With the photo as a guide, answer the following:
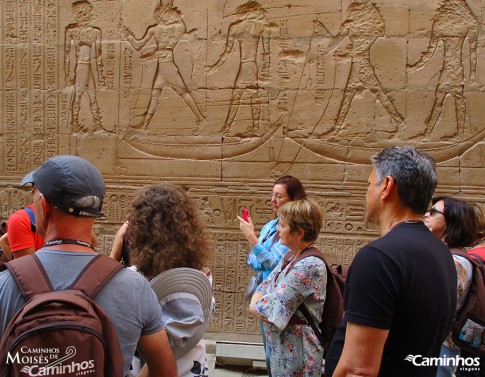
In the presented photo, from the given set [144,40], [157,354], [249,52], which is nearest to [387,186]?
[157,354]

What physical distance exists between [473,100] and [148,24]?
399 cm

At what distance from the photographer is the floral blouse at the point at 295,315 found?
275 centimetres

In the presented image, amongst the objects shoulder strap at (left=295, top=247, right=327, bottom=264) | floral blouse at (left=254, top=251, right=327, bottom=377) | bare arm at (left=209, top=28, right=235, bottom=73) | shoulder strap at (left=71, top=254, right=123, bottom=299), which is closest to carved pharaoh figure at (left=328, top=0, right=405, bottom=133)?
bare arm at (left=209, top=28, right=235, bottom=73)

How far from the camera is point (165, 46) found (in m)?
6.39

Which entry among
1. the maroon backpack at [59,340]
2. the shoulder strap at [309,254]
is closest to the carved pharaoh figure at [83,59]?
the shoulder strap at [309,254]

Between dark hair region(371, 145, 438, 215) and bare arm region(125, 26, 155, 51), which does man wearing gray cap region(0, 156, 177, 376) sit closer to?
dark hair region(371, 145, 438, 215)

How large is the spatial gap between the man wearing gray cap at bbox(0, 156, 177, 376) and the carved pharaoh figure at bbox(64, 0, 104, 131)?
5029mm

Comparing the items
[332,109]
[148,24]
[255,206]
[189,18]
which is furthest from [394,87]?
[148,24]

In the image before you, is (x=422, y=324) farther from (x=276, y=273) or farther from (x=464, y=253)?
(x=276, y=273)

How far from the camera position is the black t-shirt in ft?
5.49

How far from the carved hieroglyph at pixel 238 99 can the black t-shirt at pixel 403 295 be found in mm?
4220

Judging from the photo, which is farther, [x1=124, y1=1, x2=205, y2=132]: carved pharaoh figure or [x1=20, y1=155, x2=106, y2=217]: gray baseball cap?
[x1=124, y1=1, x2=205, y2=132]: carved pharaoh figure

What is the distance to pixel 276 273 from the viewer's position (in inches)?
123

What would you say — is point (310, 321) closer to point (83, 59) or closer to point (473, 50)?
point (473, 50)
